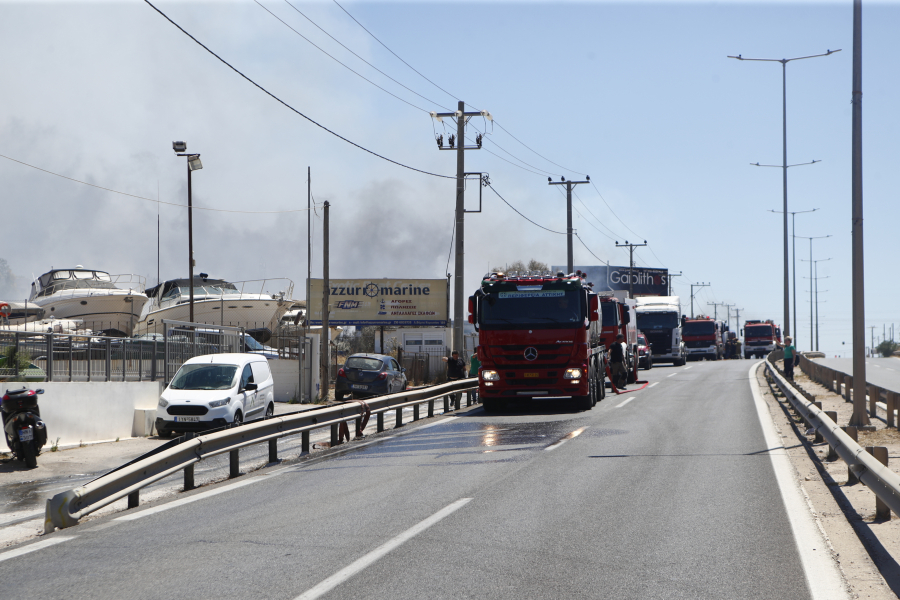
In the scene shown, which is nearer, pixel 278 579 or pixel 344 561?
pixel 278 579

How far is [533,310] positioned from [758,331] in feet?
177

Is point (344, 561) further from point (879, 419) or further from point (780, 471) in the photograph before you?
point (879, 419)

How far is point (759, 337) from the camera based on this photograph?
69.1m

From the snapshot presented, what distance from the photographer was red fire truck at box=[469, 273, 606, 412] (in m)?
20.0

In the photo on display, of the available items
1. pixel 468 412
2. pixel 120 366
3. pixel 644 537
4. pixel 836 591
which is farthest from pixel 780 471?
pixel 120 366

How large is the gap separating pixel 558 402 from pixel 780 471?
1307cm

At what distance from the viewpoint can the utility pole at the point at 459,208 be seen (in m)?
28.4

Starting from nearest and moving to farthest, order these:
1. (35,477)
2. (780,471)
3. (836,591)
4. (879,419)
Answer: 1. (836,591)
2. (780,471)
3. (35,477)
4. (879,419)

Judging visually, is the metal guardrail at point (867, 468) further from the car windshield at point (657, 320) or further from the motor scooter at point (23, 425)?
the car windshield at point (657, 320)

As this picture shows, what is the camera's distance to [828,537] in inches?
283

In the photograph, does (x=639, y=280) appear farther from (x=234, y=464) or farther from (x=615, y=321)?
(x=234, y=464)

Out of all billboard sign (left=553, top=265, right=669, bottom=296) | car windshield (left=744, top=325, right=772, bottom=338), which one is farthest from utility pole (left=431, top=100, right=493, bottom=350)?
billboard sign (left=553, top=265, right=669, bottom=296)

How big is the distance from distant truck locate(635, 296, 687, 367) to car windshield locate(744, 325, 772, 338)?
2239 centimetres

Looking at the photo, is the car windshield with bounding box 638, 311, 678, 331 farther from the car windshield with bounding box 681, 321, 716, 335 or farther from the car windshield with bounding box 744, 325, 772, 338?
the car windshield with bounding box 744, 325, 772, 338
